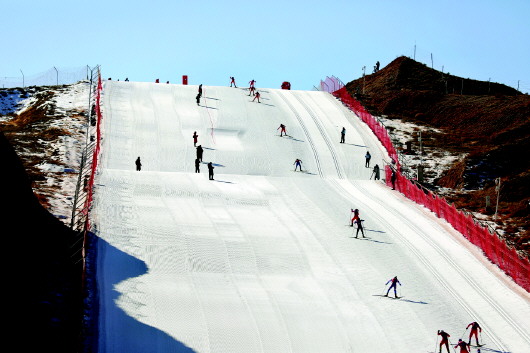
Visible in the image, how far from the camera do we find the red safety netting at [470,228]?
34.2 m

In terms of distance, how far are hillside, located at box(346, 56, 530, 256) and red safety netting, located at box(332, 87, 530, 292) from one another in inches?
110

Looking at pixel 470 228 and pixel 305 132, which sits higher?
pixel 305 132

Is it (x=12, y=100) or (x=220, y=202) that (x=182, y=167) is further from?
(x=12, y=100)

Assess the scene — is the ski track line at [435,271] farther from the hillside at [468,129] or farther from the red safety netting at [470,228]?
the hillside at [468,129]

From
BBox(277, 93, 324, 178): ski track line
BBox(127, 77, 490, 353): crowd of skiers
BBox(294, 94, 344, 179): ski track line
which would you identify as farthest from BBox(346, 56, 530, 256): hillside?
BBox(277, 93, 324, 178): ski track line

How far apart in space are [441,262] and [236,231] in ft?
30.0

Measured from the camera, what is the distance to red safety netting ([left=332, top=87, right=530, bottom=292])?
34219 millimetres

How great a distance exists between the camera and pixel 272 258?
118 feet

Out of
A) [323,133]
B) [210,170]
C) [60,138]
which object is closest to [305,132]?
[323,133]

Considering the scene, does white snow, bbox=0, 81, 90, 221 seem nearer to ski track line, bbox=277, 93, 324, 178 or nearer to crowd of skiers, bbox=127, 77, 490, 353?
crowd of skiers, bbox=127, 77, 490, 353

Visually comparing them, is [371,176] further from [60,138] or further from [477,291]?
[60,138]

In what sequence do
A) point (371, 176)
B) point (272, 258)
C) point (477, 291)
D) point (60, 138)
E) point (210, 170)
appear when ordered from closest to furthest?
point (477, 291)
point (272, 258)
point (210, 170)
point (371, 176)
point (60, 138)

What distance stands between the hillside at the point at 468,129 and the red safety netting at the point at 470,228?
280 cm

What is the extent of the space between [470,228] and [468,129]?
87.4 feet
